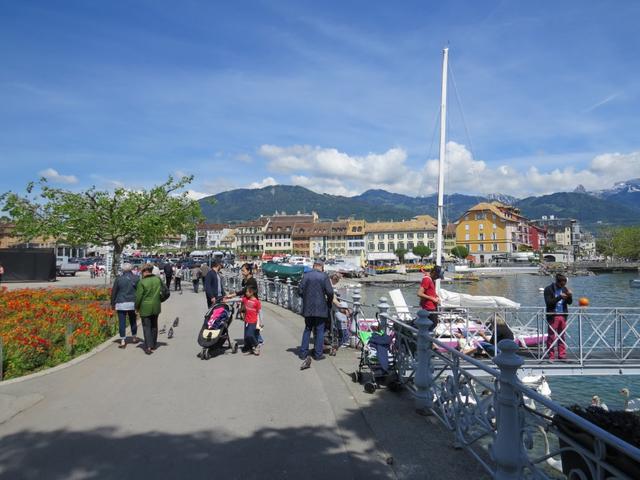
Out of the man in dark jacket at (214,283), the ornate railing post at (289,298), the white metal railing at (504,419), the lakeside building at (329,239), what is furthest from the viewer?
the lakeside building at (329,239)

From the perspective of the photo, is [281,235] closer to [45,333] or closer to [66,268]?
[66,268]

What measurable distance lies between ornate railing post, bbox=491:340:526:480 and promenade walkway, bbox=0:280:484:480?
0.54 metres

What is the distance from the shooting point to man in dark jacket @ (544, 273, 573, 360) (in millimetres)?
10937

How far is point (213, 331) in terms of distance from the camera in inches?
382

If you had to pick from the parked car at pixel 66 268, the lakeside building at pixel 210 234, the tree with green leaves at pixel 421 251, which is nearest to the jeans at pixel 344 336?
the parked car at pixel 66 268

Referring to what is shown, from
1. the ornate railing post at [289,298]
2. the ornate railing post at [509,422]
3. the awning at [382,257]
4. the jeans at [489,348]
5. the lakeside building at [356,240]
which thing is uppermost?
the lakeside building at [356,240]

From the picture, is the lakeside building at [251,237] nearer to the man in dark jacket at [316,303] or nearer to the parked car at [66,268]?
the parked car at [66,268]

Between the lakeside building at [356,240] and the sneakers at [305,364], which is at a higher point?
the lakeside building at [356,240]

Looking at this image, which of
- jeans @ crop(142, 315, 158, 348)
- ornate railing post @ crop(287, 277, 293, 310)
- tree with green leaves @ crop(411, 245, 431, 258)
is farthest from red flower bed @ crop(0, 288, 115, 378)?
tree with green leaves @ crop(411, 245, 431, 258)

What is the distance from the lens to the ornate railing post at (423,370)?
619cm

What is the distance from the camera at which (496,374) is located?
4234 millimetres

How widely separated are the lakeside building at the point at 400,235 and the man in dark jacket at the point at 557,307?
11854cm

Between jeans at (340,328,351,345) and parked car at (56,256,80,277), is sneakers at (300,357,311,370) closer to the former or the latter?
jeans at (340,328,351,345)

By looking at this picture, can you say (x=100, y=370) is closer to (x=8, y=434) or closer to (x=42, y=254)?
(x=8, y=434)
